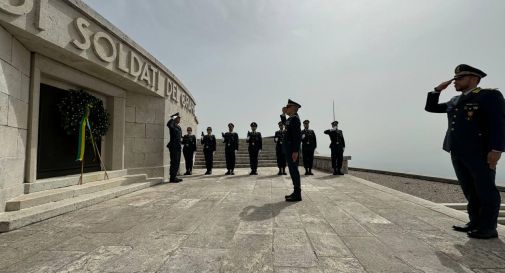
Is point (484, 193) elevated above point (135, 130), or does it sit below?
below

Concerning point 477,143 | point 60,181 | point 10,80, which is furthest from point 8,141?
point 477,143

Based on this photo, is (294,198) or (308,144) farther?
(308,144)

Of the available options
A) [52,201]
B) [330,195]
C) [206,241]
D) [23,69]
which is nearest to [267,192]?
[330,195]

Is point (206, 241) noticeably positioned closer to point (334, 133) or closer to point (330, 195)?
point (330, 195)

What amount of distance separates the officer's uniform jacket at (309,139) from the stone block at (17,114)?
8272mm

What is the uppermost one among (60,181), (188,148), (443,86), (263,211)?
(443,86)

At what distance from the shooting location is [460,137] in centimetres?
318

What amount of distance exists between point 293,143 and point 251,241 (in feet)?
8.90

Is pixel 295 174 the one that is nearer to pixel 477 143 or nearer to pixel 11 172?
pixel 477 143

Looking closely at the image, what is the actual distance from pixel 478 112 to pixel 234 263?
329 centimetres

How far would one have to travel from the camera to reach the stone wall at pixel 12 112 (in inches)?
155

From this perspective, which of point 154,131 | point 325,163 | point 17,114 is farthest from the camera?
point 325,163

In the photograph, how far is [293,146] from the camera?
5.13 m

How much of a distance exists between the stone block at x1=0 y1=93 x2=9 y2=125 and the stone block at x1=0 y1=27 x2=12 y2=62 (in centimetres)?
59
